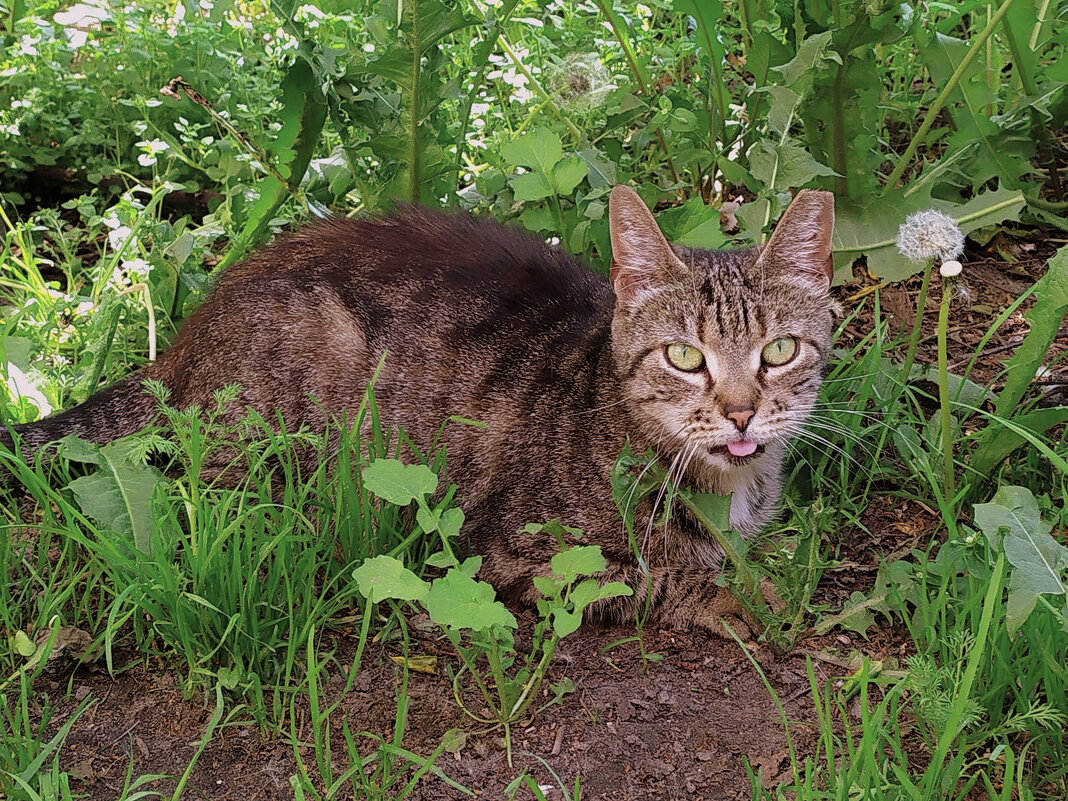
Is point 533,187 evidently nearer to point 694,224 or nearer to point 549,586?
point 694,224

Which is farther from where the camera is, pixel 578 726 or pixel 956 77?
pixel 956 77

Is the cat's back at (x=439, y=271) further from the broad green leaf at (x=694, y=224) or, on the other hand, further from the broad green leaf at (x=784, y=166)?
the broad green leaf at (x=784, y=166)

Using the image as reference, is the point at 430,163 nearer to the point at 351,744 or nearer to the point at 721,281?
the point at 721,281

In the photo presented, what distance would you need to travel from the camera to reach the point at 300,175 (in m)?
4.14

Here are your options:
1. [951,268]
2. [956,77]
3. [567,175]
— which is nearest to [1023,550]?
[951,268]

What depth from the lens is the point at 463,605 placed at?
2.43 metres

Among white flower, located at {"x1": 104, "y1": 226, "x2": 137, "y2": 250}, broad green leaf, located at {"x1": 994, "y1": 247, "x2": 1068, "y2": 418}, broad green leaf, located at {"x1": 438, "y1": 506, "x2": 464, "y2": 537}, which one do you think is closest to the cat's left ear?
broad green leaf, located at {"x1": 994, "y1": 247, "x2": 1068, "y2": 418}

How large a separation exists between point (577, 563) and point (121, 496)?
127 cm

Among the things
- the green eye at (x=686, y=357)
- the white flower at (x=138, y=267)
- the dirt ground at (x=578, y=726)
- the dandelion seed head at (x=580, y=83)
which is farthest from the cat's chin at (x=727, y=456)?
the white flower at (x=138, y=267)

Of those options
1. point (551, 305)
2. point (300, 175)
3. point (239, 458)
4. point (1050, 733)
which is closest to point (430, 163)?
point (300, 175)

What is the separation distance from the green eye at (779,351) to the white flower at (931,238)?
1.38 ft

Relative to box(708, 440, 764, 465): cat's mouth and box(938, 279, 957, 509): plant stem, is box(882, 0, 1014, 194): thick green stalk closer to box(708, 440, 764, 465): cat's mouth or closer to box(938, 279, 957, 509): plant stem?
box(938, 279, 957, 509): plant stem

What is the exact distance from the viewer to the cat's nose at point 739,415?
2953mm

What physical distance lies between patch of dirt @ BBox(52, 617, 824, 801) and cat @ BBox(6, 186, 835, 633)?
0.93 ft
